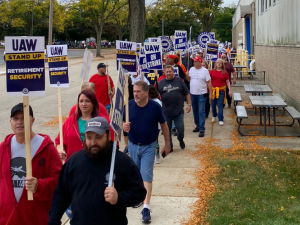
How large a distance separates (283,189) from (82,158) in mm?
4574

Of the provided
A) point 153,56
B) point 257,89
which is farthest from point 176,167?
point 257,89

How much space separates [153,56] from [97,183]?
7.97m

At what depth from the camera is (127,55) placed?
8.12 meters

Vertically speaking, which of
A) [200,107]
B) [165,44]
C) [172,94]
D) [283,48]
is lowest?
[200,107]

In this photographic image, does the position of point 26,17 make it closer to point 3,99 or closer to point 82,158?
point 3,99

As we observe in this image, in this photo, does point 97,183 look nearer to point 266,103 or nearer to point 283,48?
point 266,103

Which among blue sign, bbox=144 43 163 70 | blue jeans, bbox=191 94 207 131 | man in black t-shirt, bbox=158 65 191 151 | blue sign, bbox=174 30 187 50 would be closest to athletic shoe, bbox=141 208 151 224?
man in black t-shirt, bbox=158 65 191 151

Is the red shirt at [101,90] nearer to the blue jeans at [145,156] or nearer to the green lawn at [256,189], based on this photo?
the green lawn at [256,189]

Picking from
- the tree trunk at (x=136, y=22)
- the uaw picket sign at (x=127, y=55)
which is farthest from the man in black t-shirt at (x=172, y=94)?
the tree trunk at (x=136, y=22)

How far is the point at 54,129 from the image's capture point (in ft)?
43.2

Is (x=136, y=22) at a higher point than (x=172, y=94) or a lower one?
higher

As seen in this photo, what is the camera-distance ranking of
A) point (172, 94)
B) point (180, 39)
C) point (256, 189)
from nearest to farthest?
point (256, 189) < point (172, 94) < point (180, 39)

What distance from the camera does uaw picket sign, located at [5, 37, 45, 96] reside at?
429cm

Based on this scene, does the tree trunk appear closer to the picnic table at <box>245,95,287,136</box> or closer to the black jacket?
the picnic table at <box>245,95,287,136</box>
